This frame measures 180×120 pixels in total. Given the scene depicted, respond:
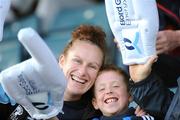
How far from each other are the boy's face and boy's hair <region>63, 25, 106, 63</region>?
19 centimetres

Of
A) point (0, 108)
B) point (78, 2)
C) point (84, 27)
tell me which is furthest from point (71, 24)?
point (0, 108)

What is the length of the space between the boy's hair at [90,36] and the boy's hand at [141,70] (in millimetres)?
403

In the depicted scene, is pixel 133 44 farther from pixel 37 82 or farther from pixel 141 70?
pixel 37 82

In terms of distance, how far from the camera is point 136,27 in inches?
77.2

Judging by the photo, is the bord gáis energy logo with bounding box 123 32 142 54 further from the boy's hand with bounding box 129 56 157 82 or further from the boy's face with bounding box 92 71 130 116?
the boy's face with bounding box 92 71 130 116

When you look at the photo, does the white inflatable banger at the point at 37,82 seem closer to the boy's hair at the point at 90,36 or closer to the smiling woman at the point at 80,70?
the smiling woman at the point at 80,70

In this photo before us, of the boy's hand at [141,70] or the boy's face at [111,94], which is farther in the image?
the boy's face at [111,94]

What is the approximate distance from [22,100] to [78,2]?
13.0 ft

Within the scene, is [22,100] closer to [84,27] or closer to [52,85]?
[52,85]

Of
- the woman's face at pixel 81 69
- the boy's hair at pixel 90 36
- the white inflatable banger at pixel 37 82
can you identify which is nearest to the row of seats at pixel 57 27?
the boy's hair at pixel 90 36

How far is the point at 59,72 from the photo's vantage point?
1.72 m

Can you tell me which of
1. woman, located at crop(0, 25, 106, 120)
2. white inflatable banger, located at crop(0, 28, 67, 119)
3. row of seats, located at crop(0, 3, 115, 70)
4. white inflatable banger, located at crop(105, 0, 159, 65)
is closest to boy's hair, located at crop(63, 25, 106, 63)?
woman, located at crop(0, 25, 106, 120)

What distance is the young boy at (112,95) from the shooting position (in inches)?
83.2

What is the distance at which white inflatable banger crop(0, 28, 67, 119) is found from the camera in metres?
1.66
